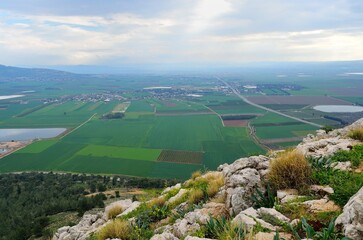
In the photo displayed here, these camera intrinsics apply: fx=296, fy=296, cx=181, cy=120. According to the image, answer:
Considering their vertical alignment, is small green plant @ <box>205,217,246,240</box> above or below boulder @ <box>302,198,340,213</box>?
below

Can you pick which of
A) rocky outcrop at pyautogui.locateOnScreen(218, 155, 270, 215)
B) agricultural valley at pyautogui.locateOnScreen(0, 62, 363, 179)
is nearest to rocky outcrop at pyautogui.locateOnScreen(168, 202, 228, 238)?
rocky outcrop at pyautogui.locateOnScreen(218, 155, 270, 215)

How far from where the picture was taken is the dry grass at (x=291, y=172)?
830 cm

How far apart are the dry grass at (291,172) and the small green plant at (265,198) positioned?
0.31 m

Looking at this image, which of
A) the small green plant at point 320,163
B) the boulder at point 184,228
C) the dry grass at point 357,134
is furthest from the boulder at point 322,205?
the dry grass at point 357,134

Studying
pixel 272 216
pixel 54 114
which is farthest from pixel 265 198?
pixel 54 114

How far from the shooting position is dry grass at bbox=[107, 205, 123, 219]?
13477 millimetres

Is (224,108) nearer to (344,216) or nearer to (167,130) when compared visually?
(167,130)

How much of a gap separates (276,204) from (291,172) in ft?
4.60

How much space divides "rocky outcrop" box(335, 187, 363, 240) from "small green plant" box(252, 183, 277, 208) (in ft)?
8.14

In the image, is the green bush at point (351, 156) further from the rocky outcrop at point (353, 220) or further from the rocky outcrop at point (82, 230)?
the rocky outcrop at point (82, 230)

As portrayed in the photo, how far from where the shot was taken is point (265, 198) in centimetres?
823

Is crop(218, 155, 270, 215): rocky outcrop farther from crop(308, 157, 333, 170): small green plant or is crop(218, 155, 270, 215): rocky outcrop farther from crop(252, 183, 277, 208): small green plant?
crop(308, 157, 333, 170): small green plant

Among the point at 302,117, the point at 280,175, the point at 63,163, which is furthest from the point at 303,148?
the point at 302,117

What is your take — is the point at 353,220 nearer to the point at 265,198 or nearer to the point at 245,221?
the point at 245,221
